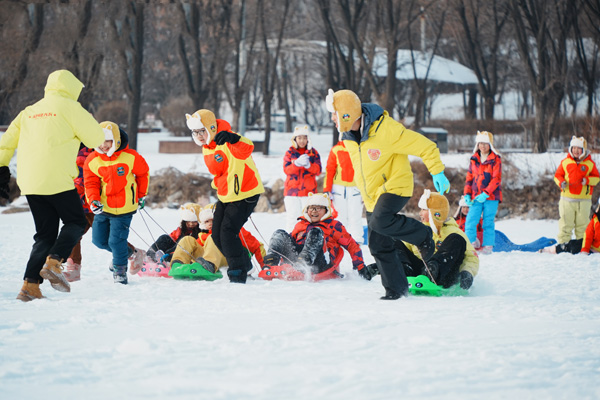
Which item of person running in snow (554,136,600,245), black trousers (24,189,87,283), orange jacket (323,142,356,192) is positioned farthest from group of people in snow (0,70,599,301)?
person running in snow (554,136,600,245)

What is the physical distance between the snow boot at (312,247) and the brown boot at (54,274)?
2190 mm

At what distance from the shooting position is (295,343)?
12.4 feet

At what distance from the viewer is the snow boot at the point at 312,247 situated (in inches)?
265

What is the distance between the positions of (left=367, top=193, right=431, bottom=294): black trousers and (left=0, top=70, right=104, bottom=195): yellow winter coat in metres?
2.22

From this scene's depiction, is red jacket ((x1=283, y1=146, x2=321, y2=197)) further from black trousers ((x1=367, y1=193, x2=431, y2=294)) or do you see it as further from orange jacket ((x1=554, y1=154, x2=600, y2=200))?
black trousers ((x1=367, y1=193, x2=431, y2=294))

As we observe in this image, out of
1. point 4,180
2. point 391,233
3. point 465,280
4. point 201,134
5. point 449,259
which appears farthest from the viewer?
point 201,134

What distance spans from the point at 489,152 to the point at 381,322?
18.7 feet

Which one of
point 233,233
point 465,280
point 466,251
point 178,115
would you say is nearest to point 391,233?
point 465,280

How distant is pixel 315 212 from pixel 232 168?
115 cm

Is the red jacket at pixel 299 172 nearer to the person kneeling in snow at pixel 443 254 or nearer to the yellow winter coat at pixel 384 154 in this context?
the person kneeling in snow at pixel 443 254

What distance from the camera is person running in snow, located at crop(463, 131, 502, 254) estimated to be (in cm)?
930

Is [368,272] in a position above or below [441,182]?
below

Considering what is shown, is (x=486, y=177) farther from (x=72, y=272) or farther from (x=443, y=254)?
(x=72, y=272)

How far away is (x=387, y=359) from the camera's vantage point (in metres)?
3.50
